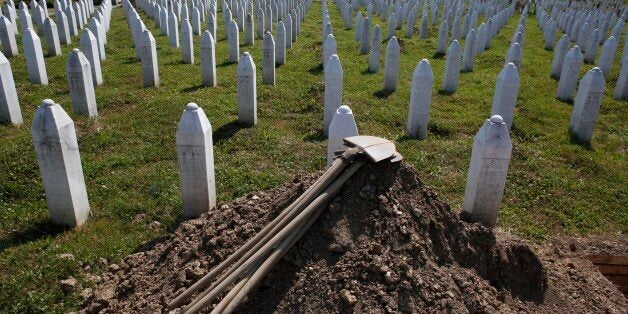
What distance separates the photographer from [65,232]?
5.29 meters

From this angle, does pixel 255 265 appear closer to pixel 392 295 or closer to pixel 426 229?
pixel 392 295

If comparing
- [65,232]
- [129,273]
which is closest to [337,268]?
[129,273]

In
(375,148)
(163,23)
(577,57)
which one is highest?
(375,148)

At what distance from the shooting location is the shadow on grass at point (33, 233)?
16.6ft

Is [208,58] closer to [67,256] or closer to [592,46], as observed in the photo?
[67,256]

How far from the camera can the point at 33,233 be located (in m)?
5.26

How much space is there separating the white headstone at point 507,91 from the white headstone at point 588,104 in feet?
3.84

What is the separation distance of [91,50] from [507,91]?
8.63 meters

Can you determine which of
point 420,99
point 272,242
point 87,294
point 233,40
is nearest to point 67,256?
point 87,294

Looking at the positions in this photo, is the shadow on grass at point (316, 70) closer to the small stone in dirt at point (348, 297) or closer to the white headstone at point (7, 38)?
the white headstone at point (7, 38)

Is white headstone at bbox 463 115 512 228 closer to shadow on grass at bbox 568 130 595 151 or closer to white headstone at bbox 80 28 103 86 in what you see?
shadow on grass at bbox 568 130 595 151

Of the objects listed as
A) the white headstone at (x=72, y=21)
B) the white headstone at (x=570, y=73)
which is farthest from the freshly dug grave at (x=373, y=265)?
the white headstone at (x=72, y=21)

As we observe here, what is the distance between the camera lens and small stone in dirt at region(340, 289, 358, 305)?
11.1 ft

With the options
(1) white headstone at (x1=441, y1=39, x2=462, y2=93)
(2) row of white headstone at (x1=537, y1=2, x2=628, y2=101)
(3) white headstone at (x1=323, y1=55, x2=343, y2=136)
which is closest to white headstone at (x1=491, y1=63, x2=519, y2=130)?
(1) white headstone at (x1=441, y1=39, x2=462, y2=93)
